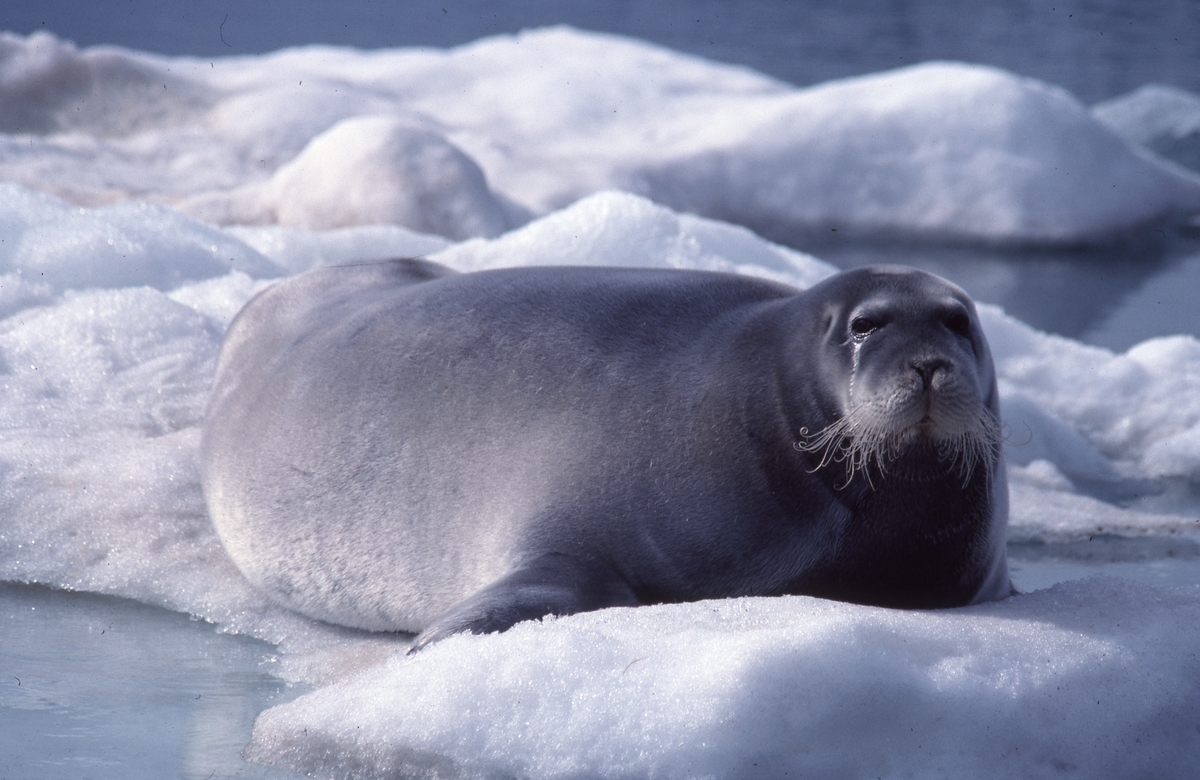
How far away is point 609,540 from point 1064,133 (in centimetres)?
655

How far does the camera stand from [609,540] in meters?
2.49

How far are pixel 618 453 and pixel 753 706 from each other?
2.52 feet

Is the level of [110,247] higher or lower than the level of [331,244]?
higher

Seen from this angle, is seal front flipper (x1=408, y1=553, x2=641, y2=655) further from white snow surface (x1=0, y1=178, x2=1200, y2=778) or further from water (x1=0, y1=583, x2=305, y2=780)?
water (x1=0, y1=583, x2=305, y2=780)

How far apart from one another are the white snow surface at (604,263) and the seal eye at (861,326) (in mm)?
508

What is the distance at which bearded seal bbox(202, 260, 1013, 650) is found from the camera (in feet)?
7.73

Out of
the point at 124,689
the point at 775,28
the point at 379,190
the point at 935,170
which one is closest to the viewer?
the point at 124,689

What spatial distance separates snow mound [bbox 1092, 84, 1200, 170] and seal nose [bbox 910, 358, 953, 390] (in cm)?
888

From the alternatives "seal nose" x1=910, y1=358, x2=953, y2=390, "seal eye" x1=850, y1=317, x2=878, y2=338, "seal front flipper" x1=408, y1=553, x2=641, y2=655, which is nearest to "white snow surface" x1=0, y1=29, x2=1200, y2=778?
"seal front flipper" x1=408, y1=553, x2=641, y2=655

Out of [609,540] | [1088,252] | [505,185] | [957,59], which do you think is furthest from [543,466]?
[957,59]

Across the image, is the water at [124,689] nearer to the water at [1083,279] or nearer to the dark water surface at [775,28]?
the water at [1083,279]

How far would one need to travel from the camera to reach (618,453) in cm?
256

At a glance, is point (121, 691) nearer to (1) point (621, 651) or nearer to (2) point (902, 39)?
(1) point (621, 651)

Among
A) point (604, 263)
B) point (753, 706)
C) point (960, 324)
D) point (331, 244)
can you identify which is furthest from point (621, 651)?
point (331, 244)
